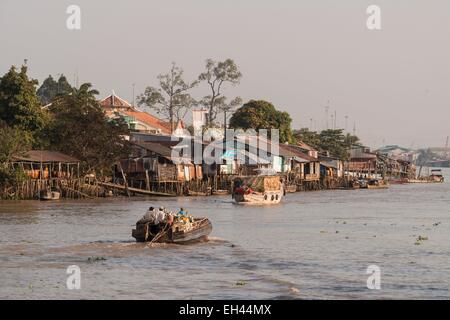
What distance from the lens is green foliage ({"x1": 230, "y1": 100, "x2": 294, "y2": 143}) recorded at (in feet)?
314

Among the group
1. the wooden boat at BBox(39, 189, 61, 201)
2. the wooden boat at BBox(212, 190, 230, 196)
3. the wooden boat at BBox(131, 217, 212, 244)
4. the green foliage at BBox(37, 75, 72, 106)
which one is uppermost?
the green foliage at BBox(37, 75, 72, 106)

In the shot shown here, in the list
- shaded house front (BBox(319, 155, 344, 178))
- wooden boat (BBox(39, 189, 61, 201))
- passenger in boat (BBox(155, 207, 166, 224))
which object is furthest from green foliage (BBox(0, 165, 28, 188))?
shaded house front (BBox(319, 155, 344, 178))

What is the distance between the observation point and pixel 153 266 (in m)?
27.3

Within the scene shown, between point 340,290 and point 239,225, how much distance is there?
20176 mm

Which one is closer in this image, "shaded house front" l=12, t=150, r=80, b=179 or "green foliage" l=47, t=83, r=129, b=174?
"shaded house front" l=12, t=150, r=80, b=179

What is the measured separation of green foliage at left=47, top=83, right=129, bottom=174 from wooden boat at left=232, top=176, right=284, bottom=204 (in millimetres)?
10600

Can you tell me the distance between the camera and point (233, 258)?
30.0 m

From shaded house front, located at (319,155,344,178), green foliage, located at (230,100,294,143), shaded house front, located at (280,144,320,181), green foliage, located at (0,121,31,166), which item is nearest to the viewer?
green foliage, located at (0,121,31,166)

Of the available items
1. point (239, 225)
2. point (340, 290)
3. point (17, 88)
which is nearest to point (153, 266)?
point (340, 290)

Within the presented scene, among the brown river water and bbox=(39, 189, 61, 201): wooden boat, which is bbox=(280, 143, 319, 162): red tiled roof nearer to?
bbox=(39, 189, 61, 201): wooden boat

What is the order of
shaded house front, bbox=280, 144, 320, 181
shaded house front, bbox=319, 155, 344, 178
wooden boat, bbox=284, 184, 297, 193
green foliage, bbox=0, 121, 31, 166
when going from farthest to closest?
1. shaded house front, bbox=319, 155, 344, 178
2. shaded house front, bbox=280, 144, 320, 181
3. wooden boat, bbox=284, 184, 297, 193
4. green foliage, bbox=0, 121, 31, 166

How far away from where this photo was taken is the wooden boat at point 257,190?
59844 mm

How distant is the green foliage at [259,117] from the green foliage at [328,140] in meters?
14.7

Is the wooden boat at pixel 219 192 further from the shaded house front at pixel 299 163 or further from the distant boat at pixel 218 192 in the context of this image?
the shaded house front at pixel 299 163
